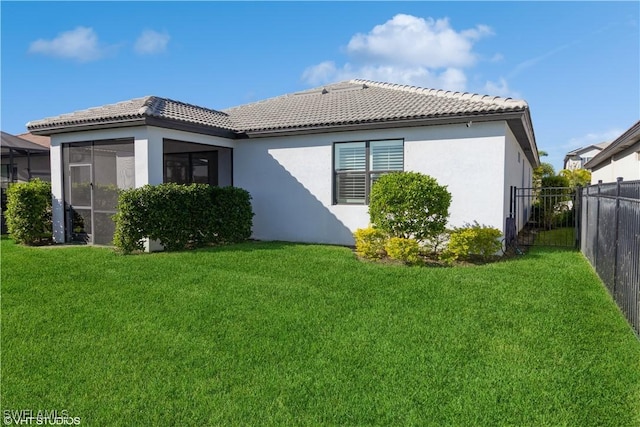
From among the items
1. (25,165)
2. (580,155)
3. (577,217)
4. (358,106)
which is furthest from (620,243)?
(580,155)

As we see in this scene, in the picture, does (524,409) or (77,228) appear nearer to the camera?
(524,409)

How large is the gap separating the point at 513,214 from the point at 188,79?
10.7m

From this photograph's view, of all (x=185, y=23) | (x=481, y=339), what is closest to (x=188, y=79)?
(x=185, y=23)

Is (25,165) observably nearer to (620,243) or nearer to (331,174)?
(331,174)

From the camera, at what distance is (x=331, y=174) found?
11.2 meters

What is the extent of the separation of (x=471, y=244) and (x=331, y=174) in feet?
14.1

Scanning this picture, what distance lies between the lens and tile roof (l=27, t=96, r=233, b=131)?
9.88 meters

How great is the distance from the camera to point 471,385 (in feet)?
11.3

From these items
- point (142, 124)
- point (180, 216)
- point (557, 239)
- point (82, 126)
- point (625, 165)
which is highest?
point (82, 126)

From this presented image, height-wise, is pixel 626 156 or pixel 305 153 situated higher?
pixel 626 156

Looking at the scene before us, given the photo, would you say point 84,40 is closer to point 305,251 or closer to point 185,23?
point 185,23

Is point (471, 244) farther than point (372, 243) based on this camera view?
No

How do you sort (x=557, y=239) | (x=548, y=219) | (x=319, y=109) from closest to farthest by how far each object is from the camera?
(x=557, y=239)
(x=319, y=109)
(x=548, y=219)

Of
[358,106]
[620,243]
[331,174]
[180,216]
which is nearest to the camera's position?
[620,243]
